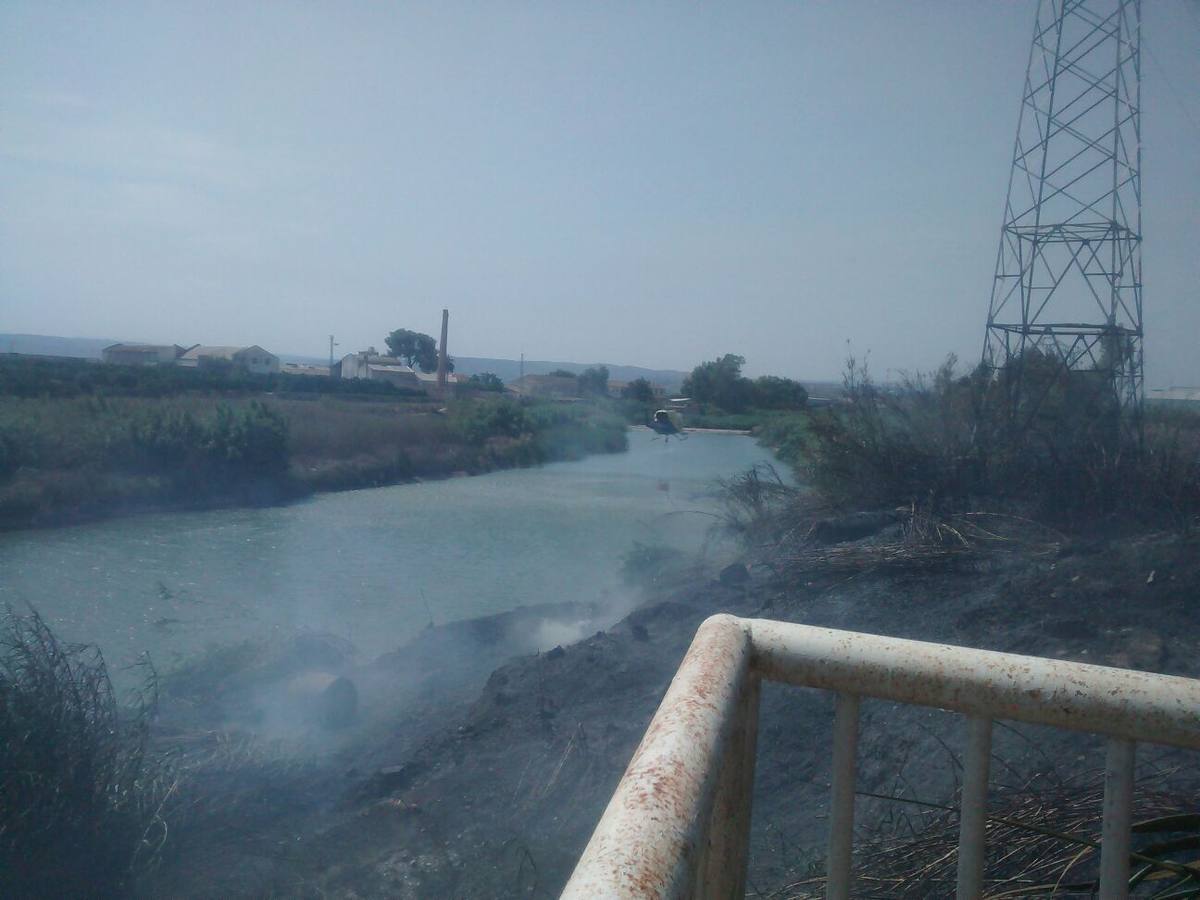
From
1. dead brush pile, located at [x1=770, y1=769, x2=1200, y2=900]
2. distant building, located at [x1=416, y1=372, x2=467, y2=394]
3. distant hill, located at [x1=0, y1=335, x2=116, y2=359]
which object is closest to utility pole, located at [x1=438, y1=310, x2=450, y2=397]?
distant building, located at [x1=416, y1=372, x2=467, y2=394]

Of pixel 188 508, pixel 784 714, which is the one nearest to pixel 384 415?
pixel 188 508

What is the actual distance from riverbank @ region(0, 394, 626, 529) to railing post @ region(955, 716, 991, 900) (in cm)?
2094

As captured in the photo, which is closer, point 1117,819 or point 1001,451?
point 1117,819

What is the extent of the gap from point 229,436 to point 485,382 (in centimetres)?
1024

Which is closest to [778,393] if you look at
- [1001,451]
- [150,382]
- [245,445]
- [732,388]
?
[732,388]

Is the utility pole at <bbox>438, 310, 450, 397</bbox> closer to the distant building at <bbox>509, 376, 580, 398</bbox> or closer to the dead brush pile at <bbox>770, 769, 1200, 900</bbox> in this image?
the distant building at <bbox>509, 376, 580, 398</bbox>

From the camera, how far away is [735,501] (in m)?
14.6

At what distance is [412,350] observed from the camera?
31.2 metres

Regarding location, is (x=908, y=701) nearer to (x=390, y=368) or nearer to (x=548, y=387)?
(x=390, y=368)

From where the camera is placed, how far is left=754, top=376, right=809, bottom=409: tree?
59.6ft

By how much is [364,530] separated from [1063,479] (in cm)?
1569

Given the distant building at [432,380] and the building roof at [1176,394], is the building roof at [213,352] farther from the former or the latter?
the building roof at [1176,394]

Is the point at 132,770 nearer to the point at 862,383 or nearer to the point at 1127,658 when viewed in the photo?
the point at 1127,658

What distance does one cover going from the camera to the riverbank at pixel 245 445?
20.1 m
